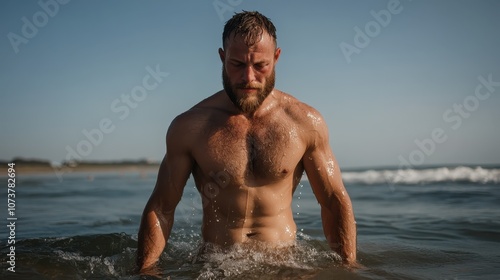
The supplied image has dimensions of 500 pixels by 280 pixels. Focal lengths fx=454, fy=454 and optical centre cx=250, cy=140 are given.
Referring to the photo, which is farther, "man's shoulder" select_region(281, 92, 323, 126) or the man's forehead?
"man's shoulder" select_region(281, 92, 323, 126)

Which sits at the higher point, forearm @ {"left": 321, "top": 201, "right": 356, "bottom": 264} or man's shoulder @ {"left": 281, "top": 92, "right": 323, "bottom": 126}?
man's shoulder @ {"left": 281, "top": 92, "right": 323, "bottom": 126}

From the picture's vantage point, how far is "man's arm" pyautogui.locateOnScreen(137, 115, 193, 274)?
10.5ft

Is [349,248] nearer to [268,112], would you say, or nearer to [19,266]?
[268,112]

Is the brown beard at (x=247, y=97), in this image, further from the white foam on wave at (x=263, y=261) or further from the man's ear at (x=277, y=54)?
the white foam on wave at (x=263, y=261)

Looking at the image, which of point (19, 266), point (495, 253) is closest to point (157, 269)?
point (19, 266)

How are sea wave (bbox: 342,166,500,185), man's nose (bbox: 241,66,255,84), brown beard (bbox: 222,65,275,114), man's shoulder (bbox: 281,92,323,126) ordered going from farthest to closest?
sea wave (bbox: 342,166,500,185) → man's shoulder (bbox: 281,92,323,126) → brown beard (bbox: 222,65,275,114) → man's nose (bbox: 241,66,255,84)

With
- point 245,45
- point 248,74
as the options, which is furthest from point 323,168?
point 245,45

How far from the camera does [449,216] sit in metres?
6.92

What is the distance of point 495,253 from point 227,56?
3.00m

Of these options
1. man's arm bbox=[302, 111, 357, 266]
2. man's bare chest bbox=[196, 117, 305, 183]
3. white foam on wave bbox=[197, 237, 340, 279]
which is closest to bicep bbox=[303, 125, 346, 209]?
man's arm bbox=[302, 111, 357, 266]

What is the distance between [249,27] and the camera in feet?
10.2

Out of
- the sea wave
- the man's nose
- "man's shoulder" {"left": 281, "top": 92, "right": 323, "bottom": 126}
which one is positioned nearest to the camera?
the man's nose

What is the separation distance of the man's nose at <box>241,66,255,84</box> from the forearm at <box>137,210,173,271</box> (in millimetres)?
1146

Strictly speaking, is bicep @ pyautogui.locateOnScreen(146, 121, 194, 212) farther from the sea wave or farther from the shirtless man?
the sea wave
